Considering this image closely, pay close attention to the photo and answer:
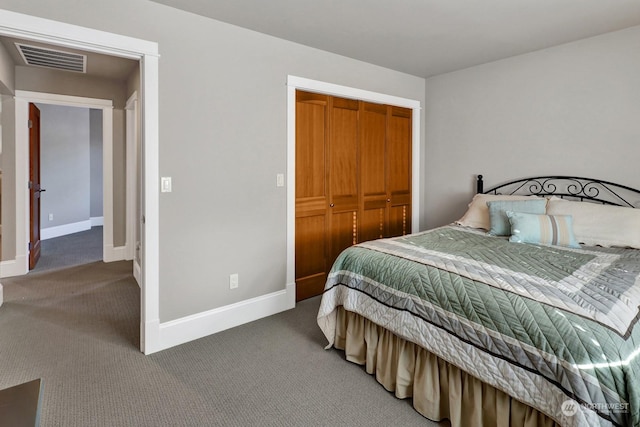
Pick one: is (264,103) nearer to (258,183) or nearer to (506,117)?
(258,183)

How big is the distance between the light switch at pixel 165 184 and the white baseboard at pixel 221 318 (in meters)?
0.97

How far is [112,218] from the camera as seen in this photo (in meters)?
4.94

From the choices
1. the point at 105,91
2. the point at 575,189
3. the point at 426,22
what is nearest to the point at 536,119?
the point at 575,189

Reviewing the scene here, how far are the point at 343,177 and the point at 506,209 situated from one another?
154 cm

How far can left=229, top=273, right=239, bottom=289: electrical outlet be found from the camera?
2926mm

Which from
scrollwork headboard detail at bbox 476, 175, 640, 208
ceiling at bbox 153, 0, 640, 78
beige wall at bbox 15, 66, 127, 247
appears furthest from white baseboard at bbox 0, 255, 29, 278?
scrollwork headboard detail at bbox 476, 175, 640, 208

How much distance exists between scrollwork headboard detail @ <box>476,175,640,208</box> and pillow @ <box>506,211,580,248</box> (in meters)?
0.63

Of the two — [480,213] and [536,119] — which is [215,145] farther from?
[536,119]

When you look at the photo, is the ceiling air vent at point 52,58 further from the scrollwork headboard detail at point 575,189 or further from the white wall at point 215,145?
the scrollwork headboard detail at point 575,189

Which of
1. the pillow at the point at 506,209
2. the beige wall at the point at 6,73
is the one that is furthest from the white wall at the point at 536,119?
the beige wall at the point at 6,73

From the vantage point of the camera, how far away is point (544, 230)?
267 centimetres

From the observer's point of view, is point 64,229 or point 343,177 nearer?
point 343,177

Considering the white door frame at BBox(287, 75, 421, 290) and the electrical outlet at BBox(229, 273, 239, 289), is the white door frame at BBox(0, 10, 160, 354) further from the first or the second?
the white door frame at BBox(287, 75, 421, 290)

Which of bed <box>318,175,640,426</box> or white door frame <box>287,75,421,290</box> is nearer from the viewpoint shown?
bed <box>318,175,640,426</box>
